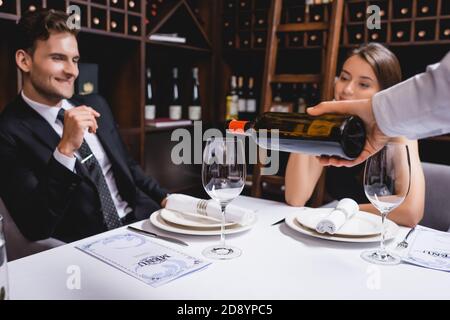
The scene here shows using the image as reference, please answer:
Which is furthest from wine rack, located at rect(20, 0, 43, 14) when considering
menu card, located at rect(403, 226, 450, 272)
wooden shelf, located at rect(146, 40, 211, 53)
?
menu card, located at rect(403, 226, 450, 272)

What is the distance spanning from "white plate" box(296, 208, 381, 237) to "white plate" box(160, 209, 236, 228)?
0.64ft

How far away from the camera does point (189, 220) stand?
1039 mm

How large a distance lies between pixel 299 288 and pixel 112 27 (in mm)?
2041

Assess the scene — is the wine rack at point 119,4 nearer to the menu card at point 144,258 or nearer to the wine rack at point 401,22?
the wine rack at point 401,22

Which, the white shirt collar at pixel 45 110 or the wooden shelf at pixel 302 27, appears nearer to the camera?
the white shirt collar at pixel 45 110

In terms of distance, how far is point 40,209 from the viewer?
1264 mm

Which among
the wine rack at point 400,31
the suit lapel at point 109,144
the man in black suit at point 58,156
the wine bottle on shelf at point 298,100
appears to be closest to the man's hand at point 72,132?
the man in black suit at point 58,156

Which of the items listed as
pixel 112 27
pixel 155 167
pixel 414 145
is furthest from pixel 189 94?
pixel 414 145

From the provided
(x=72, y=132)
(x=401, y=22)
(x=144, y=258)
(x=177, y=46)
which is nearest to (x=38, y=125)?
(x=72, y=132)

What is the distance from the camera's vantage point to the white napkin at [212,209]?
0.99 meters

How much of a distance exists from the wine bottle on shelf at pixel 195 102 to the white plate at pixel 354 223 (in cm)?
193

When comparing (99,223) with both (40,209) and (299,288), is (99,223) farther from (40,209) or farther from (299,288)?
(299,288)

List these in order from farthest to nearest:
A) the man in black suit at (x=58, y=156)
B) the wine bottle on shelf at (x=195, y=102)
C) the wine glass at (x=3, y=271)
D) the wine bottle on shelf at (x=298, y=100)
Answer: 1. the wine bottle on shelf at (x=195, y=102)
2. the wine bottle on shelf at (x=298, y=100)
3. the man in black suit at (x=58, y=156)
4. the wine glass at (x=3, y=271)
